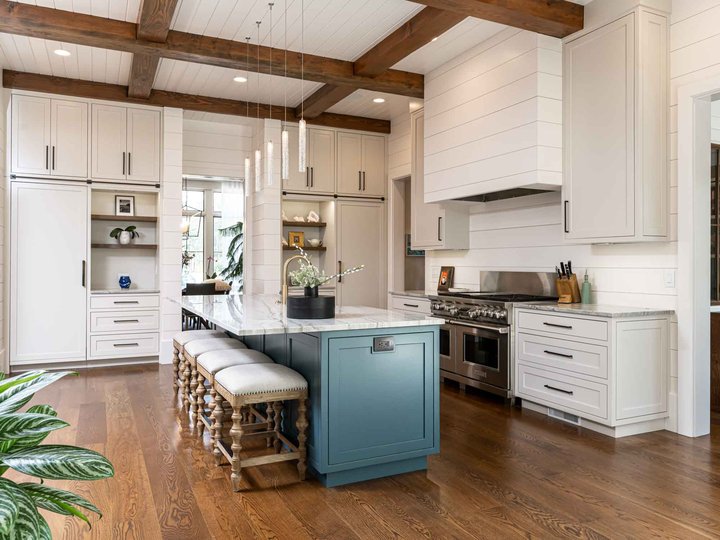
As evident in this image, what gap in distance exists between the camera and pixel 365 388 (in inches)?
112

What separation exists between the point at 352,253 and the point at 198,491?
4552 millimetres

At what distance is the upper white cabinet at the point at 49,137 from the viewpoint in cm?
557

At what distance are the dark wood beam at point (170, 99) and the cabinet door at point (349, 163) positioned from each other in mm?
149

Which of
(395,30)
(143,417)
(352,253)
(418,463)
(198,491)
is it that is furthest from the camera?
(352,253)

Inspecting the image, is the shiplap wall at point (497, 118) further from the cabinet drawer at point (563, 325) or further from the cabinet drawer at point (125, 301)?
the cabinet drawer at point (125, 301)

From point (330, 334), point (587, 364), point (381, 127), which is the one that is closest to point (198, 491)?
point (330, 334)

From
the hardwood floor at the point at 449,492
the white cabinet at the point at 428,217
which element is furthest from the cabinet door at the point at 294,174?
the hardwood floor at the point at 449,492

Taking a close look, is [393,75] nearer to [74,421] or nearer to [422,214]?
[422,214]

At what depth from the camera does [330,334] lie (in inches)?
108

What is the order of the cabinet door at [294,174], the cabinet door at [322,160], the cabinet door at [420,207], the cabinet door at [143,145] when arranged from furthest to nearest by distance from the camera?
the cabinet door at [322,160], the cabinet door at [294,174], the cabinet door at [143,145], the cabinet door at [420,207]

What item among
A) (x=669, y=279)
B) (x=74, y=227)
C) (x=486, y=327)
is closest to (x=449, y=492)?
(x=486, y=327)

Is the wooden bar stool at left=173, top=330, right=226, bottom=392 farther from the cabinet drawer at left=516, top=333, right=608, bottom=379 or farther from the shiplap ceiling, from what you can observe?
the shiplap ceiling

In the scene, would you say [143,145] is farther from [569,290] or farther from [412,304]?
[569,290]

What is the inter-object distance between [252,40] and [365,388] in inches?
130
